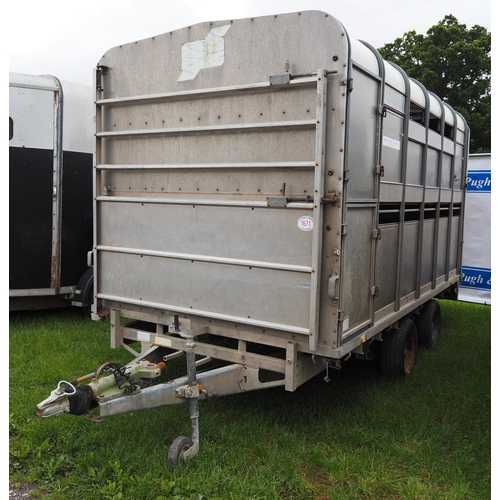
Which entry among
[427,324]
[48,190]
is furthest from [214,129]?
[427,324]

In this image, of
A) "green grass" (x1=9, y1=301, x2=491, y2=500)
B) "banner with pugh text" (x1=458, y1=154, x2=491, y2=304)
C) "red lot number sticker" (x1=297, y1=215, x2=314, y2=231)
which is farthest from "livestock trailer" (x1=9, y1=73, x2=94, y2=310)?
"banner with pugh text" (x1=458, y1=154, x2=491, y2=304)

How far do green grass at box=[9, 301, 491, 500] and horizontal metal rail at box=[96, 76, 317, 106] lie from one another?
256 centimetres

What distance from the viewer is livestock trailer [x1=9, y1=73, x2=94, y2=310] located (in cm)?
646

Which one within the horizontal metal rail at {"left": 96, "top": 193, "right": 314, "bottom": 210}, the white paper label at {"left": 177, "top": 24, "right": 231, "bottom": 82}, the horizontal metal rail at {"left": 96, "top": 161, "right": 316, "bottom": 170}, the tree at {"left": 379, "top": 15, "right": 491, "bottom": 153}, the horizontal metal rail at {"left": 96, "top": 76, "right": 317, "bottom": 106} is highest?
the tree at {"left": 379, "top": 15, "right": 491, "bottom": 153}

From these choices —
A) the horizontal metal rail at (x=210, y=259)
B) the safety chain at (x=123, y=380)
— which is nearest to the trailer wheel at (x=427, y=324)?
the horizontal metal rail at (x=210, y=259)

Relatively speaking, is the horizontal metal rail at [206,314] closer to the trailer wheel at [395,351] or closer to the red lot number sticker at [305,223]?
the red lot number sticker at [305,223]

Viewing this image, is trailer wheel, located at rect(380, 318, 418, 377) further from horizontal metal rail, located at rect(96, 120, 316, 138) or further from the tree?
the tree

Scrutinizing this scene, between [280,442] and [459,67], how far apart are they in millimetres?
24039

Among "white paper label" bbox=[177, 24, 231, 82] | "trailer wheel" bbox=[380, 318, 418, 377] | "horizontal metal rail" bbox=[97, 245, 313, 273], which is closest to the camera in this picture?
"horizontal metal rail" bbox=[97, 245, 313, 273]

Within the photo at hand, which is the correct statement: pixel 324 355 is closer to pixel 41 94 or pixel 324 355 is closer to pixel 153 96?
pixel 153 96

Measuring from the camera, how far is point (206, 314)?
13.7 feet

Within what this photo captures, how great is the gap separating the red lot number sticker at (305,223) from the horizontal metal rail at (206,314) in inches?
28.2

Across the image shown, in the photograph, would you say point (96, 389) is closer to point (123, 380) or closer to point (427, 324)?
point (123, 380)

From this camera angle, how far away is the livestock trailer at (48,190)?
646cm
